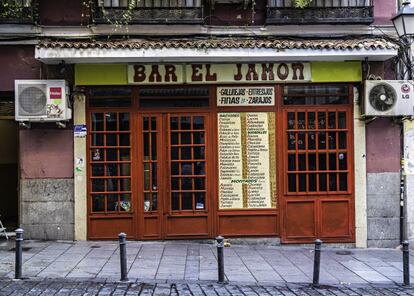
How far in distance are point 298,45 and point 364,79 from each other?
5.94 feet

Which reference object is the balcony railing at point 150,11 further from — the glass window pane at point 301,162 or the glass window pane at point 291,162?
the glass window pane at point 301,162

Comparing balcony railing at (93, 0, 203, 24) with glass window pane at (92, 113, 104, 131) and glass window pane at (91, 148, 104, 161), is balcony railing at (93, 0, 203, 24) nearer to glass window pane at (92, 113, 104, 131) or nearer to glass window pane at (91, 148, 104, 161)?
glass window pane at (92, 113, 104, 131)

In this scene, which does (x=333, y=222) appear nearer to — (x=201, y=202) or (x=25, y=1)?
(x=201, y=202)

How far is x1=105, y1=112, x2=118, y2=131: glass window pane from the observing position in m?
11.2

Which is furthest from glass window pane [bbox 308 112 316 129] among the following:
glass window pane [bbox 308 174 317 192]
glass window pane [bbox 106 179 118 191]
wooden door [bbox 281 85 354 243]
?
glass window pane [bbox 106 179 118 191]

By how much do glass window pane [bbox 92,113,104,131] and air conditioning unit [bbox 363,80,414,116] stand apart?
5.50 m

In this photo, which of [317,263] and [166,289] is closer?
[166,289]

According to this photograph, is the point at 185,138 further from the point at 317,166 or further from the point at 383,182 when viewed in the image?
the point at 383,182

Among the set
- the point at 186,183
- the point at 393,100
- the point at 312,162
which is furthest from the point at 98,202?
the point at 393,100

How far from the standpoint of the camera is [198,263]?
9.48 m

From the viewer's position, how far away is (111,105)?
11.2 metres

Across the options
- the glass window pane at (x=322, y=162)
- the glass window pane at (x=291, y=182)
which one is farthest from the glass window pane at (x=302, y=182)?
the glass window pane at (x=322, y=162)

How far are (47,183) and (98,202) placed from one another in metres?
1.11

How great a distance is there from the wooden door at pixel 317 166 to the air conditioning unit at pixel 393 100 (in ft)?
1.90
